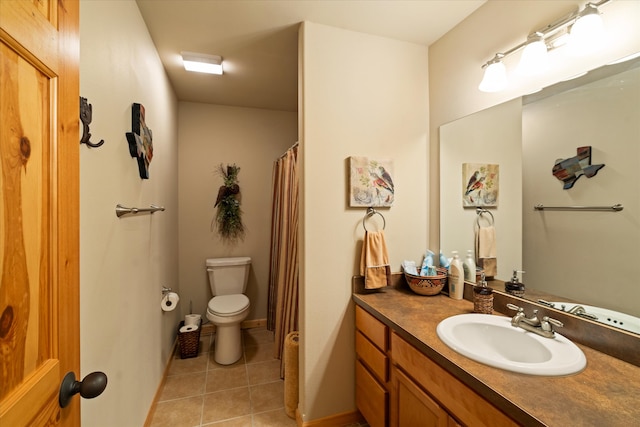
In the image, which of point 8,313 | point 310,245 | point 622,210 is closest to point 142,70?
point 310,245

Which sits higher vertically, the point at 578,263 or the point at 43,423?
the point at 578,263

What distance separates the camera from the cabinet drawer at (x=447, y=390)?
0.84 metres

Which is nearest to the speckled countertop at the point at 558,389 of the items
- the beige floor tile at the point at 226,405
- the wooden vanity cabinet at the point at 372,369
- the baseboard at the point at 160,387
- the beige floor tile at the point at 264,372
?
the wooden vanity cabinet at the point at 372,369

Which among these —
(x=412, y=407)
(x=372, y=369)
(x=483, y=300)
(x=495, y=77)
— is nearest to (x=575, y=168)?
(x=495, y=77)

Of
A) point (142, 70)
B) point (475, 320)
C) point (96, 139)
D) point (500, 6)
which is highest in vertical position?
point (500, 6)

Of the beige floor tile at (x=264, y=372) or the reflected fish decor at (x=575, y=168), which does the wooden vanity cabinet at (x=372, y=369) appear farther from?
the reflected fish decor at (x=575, y=168)

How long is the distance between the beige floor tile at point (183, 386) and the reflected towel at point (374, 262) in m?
1.58

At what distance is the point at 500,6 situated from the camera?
4.80ft

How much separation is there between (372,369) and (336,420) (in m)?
0.50

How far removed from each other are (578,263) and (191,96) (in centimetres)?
331

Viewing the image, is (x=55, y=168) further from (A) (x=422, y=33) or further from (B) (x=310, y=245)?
(A) (x=422, y=33)

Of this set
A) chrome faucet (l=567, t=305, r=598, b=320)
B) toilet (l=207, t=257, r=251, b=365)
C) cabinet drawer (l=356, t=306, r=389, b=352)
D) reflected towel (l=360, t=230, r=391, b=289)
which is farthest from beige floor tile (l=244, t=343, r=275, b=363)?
chrome faucet (l=567, t=305, r=598, b=320)

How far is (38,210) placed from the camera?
57 centimetres

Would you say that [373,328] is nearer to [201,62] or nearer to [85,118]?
[85,118]
